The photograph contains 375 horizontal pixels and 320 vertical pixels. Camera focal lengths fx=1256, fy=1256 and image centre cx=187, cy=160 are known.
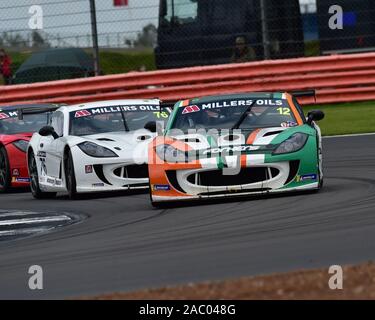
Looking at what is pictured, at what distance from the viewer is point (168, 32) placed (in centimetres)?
2267

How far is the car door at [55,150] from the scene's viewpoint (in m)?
14.6

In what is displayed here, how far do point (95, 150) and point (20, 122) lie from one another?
3.68 meters

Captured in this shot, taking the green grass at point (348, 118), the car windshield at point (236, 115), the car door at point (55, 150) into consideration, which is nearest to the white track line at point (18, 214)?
the car door at point (55, 150)

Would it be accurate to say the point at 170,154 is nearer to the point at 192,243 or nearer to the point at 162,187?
the point at 162,187

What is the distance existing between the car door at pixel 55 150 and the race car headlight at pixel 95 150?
463 millimetres

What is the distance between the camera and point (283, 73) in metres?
22.8

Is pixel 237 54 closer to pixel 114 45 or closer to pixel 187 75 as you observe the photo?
pixel 187 75

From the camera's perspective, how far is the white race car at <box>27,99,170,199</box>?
45.0 feet

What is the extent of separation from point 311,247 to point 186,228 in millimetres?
1845

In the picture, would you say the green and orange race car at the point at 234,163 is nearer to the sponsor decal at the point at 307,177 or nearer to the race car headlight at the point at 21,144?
the sponsor decal at the point at 307,177

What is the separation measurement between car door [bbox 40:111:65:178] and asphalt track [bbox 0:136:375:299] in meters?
1.58
